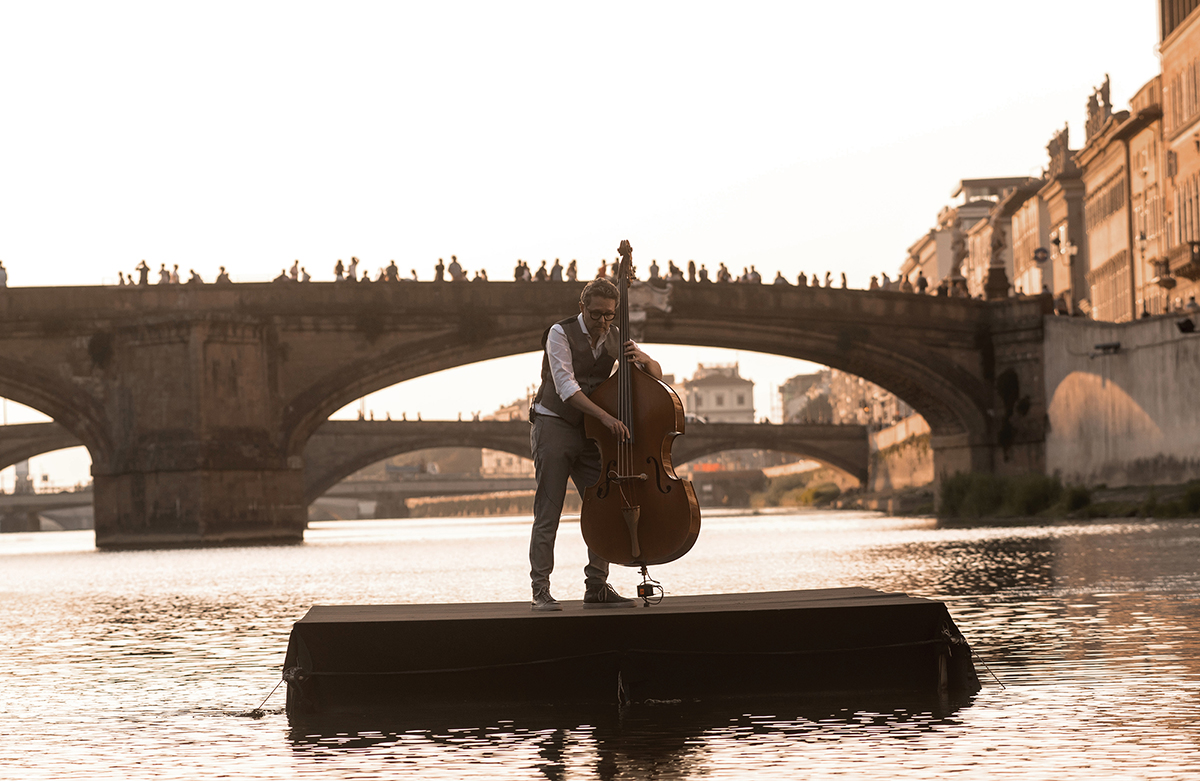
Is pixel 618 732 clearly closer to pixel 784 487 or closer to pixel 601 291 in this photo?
pixel 601 291

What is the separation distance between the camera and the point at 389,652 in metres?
6.92

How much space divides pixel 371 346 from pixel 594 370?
3946 centimetres

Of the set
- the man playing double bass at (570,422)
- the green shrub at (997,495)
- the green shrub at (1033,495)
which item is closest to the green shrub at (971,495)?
the green shrub at (997,495)

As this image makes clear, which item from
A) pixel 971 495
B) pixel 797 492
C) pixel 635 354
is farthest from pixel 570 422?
pixel 797 492

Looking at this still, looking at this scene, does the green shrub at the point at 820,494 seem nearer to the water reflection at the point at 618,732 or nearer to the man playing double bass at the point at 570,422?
the man playing double bass at the point at 570,422

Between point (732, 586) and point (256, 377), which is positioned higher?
point (256, 377)

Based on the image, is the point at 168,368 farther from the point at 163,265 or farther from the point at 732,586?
the point at 732,586

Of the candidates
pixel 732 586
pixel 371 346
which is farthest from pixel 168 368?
pixel 732 586

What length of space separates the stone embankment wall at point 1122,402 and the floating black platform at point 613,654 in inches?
1367

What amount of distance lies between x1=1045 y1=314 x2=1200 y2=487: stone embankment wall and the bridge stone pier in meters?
1.79

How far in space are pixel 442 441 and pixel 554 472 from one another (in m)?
70.0

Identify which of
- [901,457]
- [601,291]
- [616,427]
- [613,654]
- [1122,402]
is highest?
[1122,402]

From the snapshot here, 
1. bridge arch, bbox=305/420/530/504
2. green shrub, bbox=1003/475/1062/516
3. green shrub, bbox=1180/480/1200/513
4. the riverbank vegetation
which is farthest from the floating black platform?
the riverbank vegetation

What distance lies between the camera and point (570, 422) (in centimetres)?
734
